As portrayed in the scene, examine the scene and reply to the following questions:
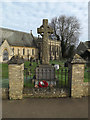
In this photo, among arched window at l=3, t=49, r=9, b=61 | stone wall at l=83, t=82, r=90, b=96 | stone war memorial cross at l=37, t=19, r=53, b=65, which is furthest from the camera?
arched window at l=3, t=49, r=9, b=61

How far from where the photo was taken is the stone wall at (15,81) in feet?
15.9

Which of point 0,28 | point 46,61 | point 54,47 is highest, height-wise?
point 0,28

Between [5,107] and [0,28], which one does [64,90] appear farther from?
[0,28]

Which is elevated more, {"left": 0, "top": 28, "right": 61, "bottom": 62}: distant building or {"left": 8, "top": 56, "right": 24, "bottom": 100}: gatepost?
{"left": 0, "top": 28, "right": 61, "bottom": 62}: distant building

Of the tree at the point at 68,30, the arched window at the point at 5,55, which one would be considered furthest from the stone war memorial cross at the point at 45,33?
the tree at the point at 68,30

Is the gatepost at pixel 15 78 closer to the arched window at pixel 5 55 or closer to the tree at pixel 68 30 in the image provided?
the arched window at pixel 5 55

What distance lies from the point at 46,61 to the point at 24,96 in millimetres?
2774

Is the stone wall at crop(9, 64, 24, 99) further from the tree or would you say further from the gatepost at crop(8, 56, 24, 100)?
the tree

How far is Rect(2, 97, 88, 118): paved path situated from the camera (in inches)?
145

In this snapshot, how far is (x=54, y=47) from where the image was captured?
1367 inches

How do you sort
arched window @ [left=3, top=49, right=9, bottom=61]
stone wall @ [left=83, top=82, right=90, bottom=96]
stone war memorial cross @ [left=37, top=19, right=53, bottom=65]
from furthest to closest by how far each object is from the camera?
arched window @ [left=3, top=49, right=9, bottom=61]
stone war memorial cross @ [left=37, top=19, right=53, bottom=65]
stone wall @ [left=83, top=82, right=90, bottom=96]

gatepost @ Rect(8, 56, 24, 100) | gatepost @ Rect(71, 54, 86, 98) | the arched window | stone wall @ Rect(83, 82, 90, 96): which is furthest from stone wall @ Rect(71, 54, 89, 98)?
the arched window

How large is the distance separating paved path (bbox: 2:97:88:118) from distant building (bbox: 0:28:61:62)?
20.5 metres

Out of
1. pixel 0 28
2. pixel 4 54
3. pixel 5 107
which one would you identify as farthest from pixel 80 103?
pixel 0 28
